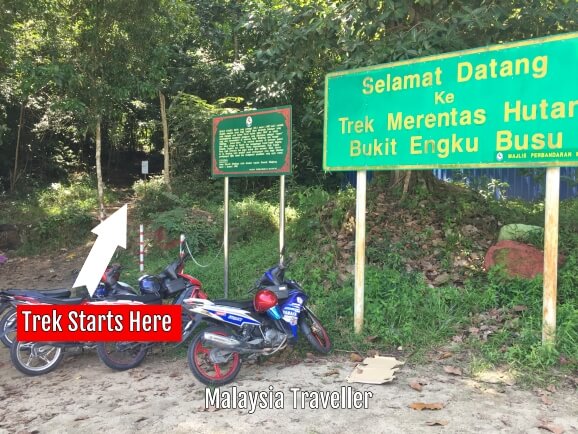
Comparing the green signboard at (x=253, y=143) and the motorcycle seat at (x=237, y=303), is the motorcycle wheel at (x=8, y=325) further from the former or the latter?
the green signboard at (x=253, y=143)

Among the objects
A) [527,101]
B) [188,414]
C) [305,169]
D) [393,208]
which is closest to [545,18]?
[527,101]

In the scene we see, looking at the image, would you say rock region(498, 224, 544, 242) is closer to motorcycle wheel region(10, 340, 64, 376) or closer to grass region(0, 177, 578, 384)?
grass region(0, 177, 578, 384)

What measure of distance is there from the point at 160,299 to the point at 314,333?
168cm

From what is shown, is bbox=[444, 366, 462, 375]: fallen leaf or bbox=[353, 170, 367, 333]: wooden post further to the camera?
bbox=[353, 170, 367, 333]: wooden post

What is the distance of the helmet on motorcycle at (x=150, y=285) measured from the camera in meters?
5.36

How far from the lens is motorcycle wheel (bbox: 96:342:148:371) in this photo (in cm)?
494

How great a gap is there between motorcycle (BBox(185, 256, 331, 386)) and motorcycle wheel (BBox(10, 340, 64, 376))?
1559mm

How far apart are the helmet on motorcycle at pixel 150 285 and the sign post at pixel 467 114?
2.19 metres

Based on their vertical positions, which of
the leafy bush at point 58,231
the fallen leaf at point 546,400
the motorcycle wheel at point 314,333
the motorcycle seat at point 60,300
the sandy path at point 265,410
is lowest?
the sandy path at point 265,410

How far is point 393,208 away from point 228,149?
9.72 feet

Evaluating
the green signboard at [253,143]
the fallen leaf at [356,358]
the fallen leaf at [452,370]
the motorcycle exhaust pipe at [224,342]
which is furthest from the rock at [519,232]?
the motorcycle exhaust pipe at [224,342]

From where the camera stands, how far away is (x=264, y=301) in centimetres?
473

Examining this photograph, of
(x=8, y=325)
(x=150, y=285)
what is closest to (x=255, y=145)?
(x=150, y=285)

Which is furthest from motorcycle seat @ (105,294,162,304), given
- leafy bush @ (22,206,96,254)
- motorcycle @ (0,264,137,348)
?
leafy bush @ (22,206,96,254)
